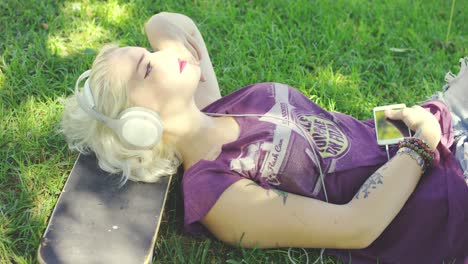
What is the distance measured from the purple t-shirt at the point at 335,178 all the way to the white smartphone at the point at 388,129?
64 millimetres

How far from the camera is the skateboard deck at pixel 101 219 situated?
2.65 meters

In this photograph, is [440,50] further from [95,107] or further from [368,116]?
[95,107]

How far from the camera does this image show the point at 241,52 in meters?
4.34

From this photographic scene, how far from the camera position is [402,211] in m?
2.83

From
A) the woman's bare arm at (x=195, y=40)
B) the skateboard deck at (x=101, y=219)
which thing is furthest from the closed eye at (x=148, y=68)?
the skateboard deck at (x=101, y=219)

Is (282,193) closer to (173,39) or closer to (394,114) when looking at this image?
(394,114)

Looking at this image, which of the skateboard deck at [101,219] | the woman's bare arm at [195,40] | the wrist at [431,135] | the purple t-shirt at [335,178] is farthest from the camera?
the woman's bare arm at [195,40]

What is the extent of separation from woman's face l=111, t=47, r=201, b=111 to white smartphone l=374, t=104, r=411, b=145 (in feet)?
3.49

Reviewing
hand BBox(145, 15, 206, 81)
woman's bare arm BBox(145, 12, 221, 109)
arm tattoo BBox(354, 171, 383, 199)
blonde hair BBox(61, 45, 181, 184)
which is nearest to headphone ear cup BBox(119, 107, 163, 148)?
blonde hair BBox(61, 45, 181, 184)

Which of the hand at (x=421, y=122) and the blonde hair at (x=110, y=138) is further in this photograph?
the hand at (x=421, y=122)

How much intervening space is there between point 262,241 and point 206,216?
306 millimetres

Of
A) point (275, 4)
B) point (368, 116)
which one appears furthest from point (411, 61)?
point (275, 4)

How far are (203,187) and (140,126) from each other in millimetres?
415

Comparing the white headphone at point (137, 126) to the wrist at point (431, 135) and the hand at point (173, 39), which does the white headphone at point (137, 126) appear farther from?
the wrist at point (431, 135)
